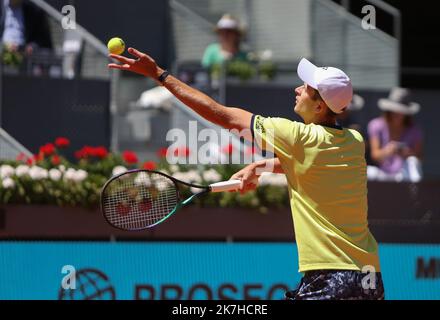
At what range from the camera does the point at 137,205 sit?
555 cm

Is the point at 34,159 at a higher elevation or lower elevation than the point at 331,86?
higher

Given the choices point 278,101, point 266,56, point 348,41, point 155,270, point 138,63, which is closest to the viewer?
point 138,63

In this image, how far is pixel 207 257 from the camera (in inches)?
338

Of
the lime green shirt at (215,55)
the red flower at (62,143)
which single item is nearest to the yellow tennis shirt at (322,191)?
the red flower at (62,143)

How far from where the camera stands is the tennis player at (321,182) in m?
4.77

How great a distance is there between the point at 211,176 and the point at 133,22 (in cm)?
374

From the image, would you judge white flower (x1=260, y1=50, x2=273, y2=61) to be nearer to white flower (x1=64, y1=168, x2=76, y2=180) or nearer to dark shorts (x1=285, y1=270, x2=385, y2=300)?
white flower (x1=64, y1=168, x2=76, y2=180)

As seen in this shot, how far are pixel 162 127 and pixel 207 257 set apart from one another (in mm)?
2235

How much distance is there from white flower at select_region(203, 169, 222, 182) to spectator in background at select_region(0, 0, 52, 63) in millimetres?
2542

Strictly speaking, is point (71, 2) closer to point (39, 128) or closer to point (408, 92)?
point (39, 128)

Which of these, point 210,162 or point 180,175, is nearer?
point 180,175

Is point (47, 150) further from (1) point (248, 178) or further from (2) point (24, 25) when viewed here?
(1) point (248, 178)

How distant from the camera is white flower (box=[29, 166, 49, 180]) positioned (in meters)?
8.64

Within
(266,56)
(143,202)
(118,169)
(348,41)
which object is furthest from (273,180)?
(348,41)
